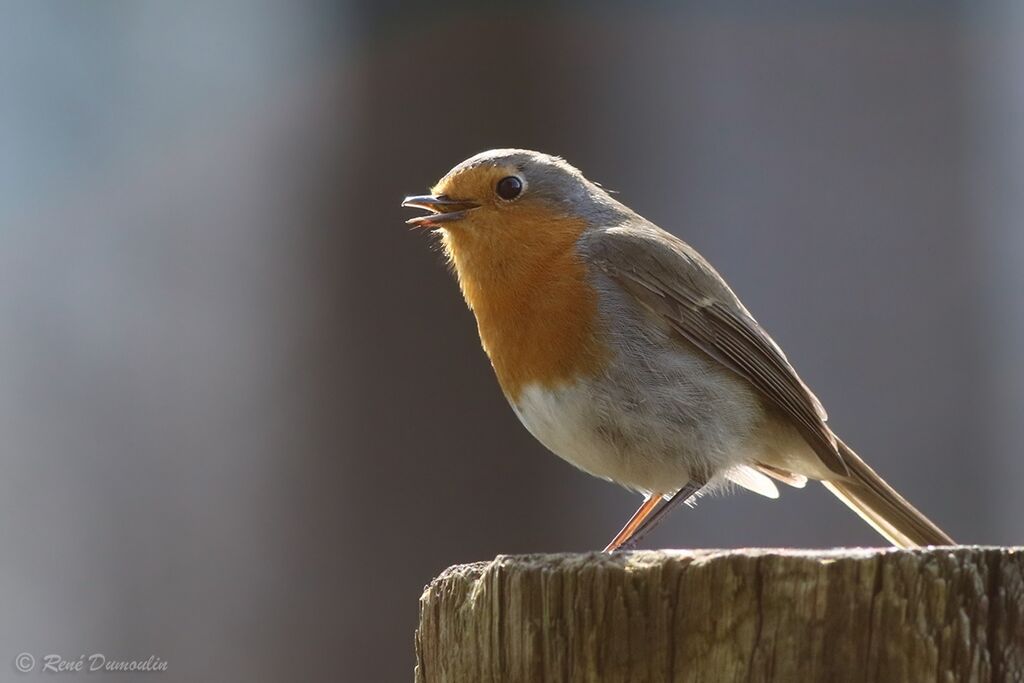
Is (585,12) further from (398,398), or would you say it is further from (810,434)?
(810,434)

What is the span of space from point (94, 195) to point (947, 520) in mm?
5526

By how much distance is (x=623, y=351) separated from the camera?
3570 millimetres

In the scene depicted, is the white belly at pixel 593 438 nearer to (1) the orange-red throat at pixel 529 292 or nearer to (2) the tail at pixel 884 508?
(1) the orange-red throat at pixel 529 292

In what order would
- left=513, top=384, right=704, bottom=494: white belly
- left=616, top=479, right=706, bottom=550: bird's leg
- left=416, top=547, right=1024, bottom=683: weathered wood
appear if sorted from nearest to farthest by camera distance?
left=416, top=547, right=1024, bottom=683: weathered wood < left=513, top=384, right=704, bottom=494: white belly < left=616, top=479, right=706, bottom=550: bird's leg

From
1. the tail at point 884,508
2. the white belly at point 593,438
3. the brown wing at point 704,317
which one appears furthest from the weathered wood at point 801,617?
the tail at point 884,508

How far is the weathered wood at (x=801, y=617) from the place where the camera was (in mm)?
2014

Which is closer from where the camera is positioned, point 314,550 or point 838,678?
point 838,678

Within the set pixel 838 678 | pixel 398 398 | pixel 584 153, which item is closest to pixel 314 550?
pixel 398 398

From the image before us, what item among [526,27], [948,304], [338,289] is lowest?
[948,304]

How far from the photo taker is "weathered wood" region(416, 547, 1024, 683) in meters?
2.01

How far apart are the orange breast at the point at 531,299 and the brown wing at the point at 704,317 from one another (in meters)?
0.14

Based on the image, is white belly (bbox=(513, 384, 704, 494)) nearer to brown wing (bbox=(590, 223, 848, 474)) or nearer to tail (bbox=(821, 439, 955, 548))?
brown wing (bbox=(590, 223, 848, 474))

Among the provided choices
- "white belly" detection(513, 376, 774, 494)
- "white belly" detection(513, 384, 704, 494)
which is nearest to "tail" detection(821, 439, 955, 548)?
"white belly" detection(513, 376, 774, 494)

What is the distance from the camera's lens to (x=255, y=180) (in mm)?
7656
